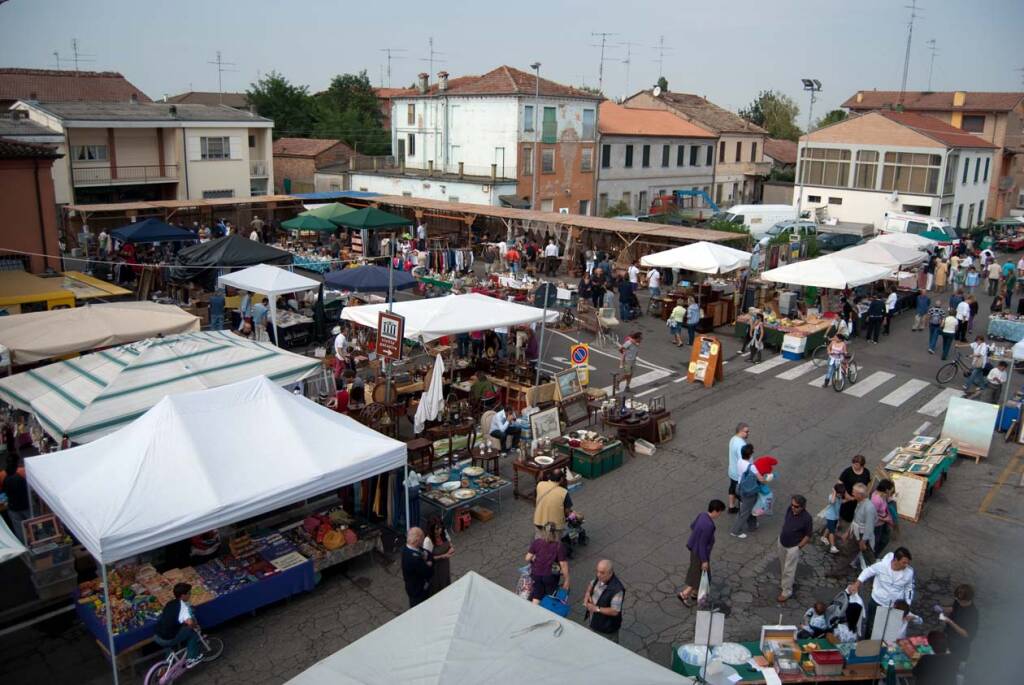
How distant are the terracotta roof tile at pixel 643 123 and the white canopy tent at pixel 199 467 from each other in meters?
35.7

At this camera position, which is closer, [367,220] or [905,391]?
[905,391]

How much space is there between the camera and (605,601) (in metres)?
7.35

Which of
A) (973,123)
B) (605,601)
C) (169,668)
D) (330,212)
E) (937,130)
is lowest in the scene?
(169,668)

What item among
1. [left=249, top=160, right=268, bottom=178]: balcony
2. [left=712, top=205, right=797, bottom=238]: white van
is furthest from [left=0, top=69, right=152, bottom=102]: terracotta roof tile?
[left=712, top=205, right=797, bottom=238]: white van

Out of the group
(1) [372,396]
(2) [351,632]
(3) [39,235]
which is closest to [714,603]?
(2) [351,632]

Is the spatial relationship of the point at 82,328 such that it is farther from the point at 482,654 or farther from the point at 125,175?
the point at 125,175

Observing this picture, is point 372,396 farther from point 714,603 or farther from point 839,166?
point 839,166

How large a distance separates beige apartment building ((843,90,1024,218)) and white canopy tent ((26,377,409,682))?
48.0 m

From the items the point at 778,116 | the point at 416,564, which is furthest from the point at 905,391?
the point at 778,116

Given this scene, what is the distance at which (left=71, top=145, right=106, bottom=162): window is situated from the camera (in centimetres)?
3416

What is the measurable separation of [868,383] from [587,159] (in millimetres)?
26848

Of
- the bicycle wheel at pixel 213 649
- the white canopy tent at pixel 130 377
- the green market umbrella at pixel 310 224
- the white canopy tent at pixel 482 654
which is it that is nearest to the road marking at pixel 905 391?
the white canopy tent at pixel 130 377

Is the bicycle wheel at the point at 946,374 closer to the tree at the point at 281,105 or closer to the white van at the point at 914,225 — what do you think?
the white van at the point at 914,225

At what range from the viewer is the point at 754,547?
10227 millimetres
